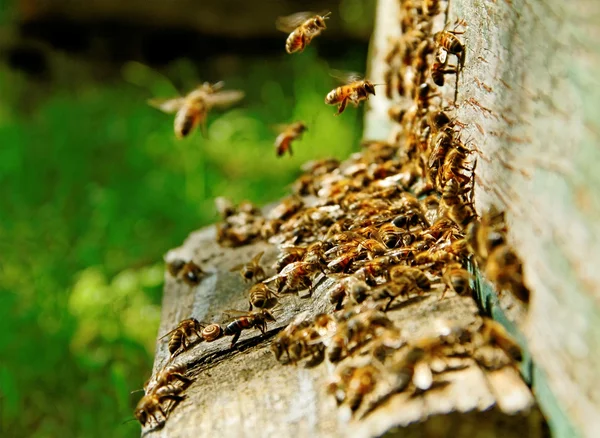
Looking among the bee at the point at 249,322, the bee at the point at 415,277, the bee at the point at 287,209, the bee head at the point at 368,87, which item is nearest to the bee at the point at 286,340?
the bee at the point at 249,322

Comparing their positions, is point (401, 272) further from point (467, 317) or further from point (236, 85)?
point (236, 85)

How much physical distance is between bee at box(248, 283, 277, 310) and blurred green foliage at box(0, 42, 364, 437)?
193 centimetres

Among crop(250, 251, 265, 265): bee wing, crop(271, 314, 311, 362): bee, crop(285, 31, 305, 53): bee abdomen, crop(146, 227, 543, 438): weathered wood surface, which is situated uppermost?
crop(285, 31, 305, 53): bee abdomen

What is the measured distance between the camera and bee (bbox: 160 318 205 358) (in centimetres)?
246

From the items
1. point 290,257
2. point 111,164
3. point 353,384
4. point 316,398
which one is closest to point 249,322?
point 290,257

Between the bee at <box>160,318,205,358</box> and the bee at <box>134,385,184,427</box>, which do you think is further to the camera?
the bee at <box>160,318,205,358</box>

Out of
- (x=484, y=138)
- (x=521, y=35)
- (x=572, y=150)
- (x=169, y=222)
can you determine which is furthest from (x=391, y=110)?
(x=169, y=222)

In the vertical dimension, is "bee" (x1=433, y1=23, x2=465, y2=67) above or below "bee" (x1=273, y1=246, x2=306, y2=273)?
above

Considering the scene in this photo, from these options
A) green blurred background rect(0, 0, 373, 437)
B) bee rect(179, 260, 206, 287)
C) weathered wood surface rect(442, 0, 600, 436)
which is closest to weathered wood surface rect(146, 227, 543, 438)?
weathered wood surface rect(442, 0, 600, 436)

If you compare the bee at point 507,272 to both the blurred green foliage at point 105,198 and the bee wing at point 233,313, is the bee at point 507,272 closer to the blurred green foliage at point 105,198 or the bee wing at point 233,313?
the bee wing at point 233,313

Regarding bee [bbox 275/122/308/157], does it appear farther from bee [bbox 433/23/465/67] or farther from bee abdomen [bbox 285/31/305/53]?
bee [bbox 433/23/465/67]

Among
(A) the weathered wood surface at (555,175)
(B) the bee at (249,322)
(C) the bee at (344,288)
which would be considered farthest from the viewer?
(B) the bee at (249,322)

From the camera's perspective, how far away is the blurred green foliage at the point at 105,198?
4.80m

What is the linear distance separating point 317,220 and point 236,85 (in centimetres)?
696
